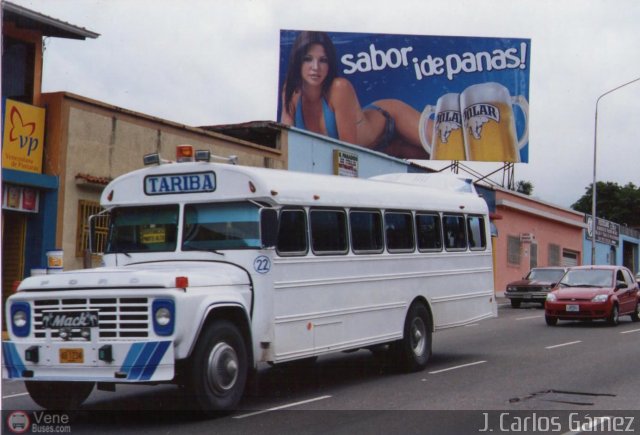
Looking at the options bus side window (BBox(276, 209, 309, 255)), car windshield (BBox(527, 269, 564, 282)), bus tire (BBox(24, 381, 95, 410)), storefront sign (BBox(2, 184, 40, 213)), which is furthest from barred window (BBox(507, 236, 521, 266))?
bus tire (BBox(24, 381, 95, 410))

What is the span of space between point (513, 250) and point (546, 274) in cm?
1251

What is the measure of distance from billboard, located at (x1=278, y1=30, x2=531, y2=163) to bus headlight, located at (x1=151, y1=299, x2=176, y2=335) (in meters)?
34.0

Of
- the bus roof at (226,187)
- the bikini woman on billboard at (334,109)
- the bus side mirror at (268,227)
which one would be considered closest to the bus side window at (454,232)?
the bus roof at (226,187)

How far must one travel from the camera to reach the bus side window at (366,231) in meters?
12.5

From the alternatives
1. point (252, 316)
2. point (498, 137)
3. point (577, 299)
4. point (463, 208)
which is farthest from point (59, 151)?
point (498, 137)

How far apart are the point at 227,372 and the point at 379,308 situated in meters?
3.68

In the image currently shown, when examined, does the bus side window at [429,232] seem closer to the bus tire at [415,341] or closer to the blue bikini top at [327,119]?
the bus tire at [415,341]

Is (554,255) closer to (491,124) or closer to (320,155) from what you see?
(491,124)

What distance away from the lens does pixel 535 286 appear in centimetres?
3359

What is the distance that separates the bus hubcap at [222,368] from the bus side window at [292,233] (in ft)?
5.00

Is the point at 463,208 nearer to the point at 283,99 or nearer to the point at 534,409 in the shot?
the point at 534,409

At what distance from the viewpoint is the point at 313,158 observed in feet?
99.5

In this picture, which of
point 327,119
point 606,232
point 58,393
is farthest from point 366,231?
point 606,232

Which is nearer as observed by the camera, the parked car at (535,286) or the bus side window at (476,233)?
the bus side window at (476,233)
